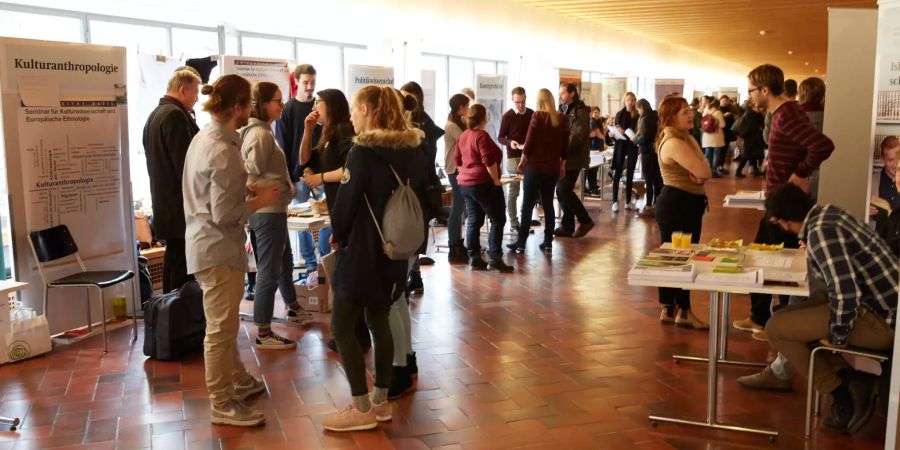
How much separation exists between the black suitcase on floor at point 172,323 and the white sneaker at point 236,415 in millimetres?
1006

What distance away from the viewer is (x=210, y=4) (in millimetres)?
7848

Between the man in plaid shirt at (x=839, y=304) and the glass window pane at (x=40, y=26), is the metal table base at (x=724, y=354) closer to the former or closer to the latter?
the man in plaid shirt at (x=839, y=304)

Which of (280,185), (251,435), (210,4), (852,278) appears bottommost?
(251,435)

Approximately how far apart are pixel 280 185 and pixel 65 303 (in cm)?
216

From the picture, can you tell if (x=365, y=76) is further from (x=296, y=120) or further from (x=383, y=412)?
(x=383, y=412)

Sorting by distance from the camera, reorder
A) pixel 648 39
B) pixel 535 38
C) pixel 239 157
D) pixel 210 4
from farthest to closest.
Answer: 1. pixel 648 39
2. pixel 535 38
3. pixel 210 4
4. pixel 239 157

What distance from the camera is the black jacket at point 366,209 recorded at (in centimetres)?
321

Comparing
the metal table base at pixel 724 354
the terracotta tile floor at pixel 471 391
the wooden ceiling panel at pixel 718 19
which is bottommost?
the terracotta tile floor at pixel 471 391

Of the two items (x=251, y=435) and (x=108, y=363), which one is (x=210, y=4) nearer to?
(x=108, y=363)

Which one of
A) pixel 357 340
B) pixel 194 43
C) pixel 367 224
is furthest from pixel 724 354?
pixel 194 43

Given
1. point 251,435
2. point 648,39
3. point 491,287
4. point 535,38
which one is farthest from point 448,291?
point 648,39

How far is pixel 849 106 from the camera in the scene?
4.56m

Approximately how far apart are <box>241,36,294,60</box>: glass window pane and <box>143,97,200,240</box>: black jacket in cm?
465

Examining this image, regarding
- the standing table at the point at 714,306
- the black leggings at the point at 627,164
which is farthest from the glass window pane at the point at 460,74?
the standing table at the point at 714,306
